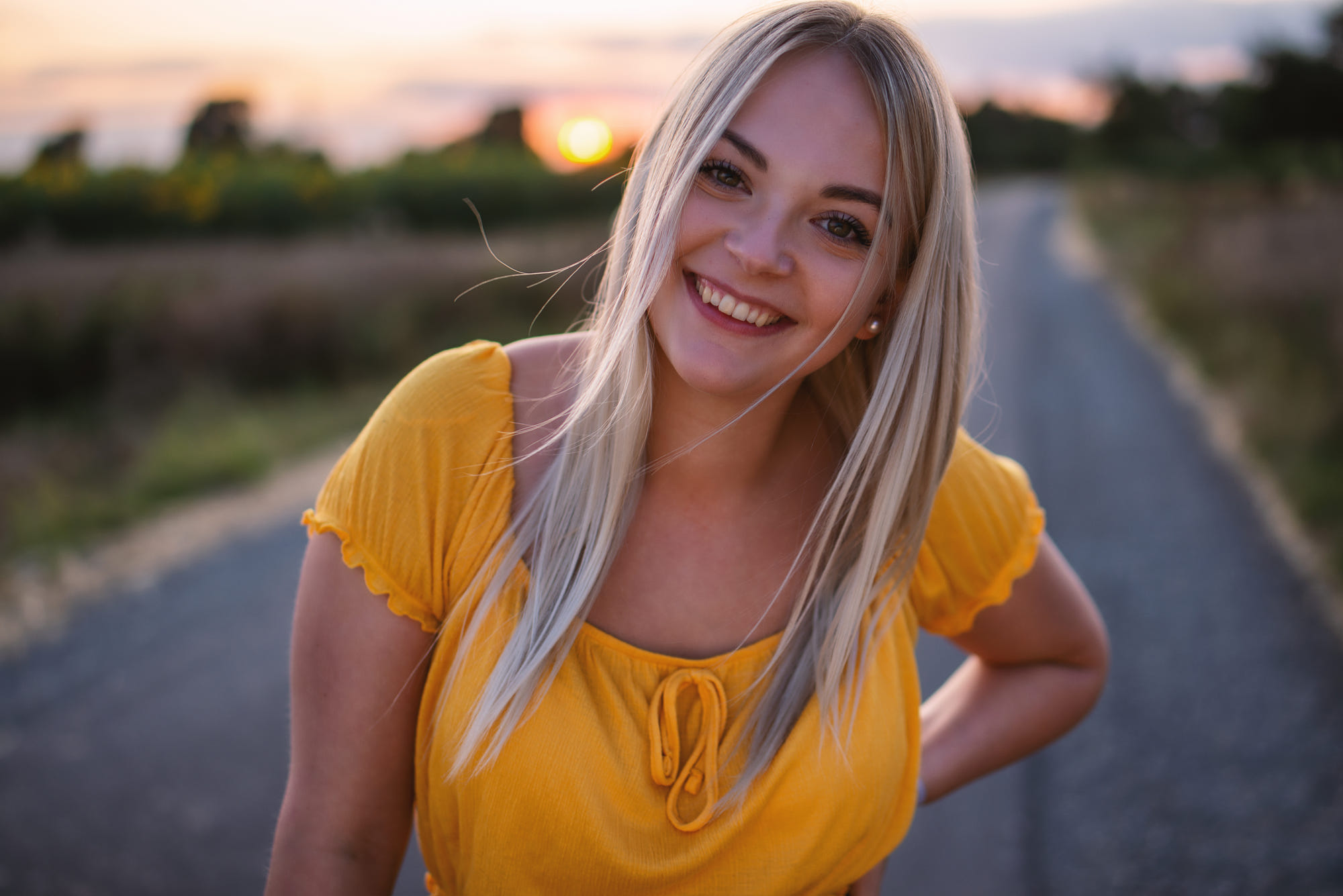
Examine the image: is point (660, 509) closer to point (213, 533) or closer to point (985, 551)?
point (985, 551)

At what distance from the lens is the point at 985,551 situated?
178 cm

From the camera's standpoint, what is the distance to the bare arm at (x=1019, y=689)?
192 centimetres

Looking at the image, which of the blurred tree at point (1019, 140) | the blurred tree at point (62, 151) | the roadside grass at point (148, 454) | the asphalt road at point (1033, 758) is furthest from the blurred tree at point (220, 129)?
the blurred tree at point (1019, 140)

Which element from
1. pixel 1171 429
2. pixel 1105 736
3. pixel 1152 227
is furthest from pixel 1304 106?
pixel 1105 736

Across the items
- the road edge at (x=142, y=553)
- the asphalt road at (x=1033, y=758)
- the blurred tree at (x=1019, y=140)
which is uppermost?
the blurred tree at (x=1019, y=140)

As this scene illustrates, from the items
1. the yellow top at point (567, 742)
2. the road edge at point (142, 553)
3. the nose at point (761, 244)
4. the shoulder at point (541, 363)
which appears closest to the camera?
the yellow top at point (567, 742)

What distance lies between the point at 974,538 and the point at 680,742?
2.39 ft

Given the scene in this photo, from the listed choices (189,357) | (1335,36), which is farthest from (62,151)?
(1335,36)

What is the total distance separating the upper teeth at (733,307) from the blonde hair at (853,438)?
89mm

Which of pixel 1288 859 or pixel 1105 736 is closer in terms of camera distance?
pixel 1288 859

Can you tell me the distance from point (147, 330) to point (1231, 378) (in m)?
10.8

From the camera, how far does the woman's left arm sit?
192 cm

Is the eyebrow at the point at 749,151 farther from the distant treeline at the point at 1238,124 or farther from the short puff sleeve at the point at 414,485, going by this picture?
the distant treeline at the point at 1238,124

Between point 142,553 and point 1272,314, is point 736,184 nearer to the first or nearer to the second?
point 142,553
